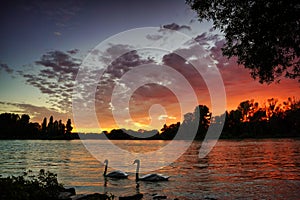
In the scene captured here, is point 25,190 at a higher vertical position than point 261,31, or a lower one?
lower

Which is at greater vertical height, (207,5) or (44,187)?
(207,5)

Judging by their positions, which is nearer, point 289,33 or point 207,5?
point 289,33

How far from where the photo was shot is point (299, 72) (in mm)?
16297

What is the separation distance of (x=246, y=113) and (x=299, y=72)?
17610 cm

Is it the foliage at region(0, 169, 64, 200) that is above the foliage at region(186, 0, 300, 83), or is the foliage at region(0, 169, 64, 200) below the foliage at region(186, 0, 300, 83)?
below

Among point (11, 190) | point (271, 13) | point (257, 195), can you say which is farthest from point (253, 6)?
point (11, 190)

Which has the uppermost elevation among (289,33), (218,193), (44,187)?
(289,33)

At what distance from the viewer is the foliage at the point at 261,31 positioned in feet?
44.6

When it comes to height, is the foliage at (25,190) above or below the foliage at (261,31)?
below

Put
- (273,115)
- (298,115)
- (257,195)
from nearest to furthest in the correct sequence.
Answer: (257,195) < (298,115) < (273,115)

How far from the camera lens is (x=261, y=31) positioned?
14578 mm

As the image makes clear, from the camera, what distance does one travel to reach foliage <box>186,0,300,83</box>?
535 inches

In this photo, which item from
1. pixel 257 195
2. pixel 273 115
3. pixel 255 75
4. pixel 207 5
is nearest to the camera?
pixel 207 5

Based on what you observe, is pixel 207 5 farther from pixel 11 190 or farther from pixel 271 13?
pixel 11 190
